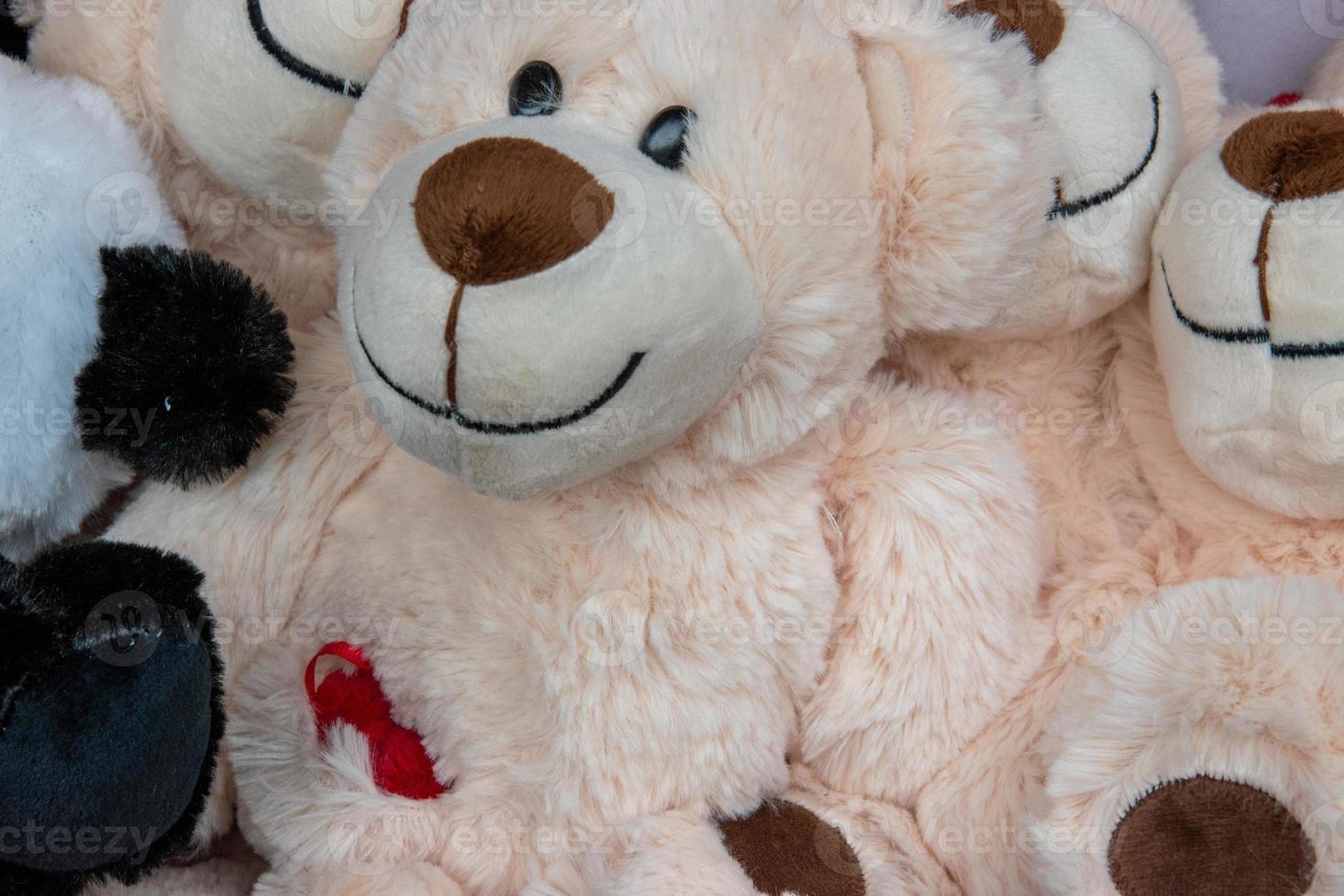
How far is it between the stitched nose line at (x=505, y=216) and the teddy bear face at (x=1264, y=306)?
19.5 inches

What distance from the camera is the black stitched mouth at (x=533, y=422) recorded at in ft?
2.26

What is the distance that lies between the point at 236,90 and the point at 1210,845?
0.94 meters

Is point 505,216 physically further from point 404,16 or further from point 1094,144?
point 1094,144

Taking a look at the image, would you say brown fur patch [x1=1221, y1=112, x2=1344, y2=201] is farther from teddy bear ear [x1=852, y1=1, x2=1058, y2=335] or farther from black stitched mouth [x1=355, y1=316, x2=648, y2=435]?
black stitched mouth [x1=355, y1=316, x2=648, y2=435]

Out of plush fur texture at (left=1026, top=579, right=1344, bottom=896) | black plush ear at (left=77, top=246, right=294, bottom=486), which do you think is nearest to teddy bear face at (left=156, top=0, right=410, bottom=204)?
black plush ear at (left=77, top=246, right=294, bottom=486)

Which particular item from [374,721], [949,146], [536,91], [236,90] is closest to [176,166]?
[236,90]

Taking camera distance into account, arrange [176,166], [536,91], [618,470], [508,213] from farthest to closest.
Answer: [176,166]
[618,470]
[536,91]
[508,213]

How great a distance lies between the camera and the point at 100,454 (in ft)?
2.86

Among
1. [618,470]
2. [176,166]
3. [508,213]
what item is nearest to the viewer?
[508,213]

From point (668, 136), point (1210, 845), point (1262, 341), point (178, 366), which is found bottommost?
point (1210, 845)

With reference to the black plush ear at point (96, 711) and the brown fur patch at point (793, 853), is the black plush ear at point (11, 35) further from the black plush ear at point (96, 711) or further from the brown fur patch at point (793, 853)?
the brown fur patch at point (793, 853)

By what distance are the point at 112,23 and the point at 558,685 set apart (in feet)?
2.22

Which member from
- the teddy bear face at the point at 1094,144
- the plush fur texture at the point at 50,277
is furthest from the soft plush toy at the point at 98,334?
the teddy bear face at the point at 1094,144

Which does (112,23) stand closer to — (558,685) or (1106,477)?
(558,685)
